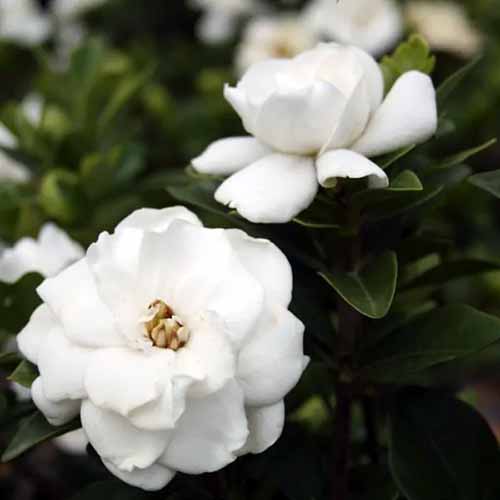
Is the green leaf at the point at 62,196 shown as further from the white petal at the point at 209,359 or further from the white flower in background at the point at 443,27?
the white flower in background at the point at 443,27

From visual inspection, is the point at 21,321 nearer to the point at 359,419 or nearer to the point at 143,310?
the point at 143,310

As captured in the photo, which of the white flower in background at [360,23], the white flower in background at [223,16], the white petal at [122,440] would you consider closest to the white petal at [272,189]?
the white petal at [122,440]

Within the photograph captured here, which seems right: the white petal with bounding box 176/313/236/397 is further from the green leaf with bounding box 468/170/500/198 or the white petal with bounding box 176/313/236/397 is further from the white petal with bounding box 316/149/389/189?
the green leaf with bounding box 468/170/500/198

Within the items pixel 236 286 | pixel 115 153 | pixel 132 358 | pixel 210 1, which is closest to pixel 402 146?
pixel 236 286

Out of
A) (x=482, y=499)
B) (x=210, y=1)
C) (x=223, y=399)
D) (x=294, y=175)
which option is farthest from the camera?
(x=210, y=1)

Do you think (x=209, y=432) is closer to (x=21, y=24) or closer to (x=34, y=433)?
(x=34, y=433)

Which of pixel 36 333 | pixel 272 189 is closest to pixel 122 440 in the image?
pixel 36 333

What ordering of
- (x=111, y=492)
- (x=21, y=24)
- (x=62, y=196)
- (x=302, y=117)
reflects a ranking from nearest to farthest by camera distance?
(x=302, y=117) → (x=111, y=492) → (x=62, y=196) → (x=21, y=24)
